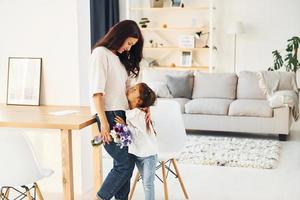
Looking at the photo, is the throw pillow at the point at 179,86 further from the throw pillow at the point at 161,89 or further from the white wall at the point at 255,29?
the white wall at the point at 255,29

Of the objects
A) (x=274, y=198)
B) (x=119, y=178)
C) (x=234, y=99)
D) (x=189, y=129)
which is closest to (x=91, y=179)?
(x=119, y=178)

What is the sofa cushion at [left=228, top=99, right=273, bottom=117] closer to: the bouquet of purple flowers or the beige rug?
the beige rug

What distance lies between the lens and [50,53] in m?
3.82

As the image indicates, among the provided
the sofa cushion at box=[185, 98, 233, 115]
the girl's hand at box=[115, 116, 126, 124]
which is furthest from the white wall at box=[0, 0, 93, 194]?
the sofa cushion at box=[185, 98, 233, 115]

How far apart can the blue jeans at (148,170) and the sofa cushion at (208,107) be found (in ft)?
9.28

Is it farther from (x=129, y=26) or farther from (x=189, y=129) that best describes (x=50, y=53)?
(x=189, y=129)

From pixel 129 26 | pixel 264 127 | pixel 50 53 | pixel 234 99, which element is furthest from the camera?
pixel 234 99

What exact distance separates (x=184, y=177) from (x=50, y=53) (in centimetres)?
170

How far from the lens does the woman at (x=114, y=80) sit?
3059 mm

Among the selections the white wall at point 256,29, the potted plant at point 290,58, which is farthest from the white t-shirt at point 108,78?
the white wall at point 256,29

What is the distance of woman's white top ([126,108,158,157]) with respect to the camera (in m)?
3.18

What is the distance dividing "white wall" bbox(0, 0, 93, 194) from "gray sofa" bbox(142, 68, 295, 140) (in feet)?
8.19

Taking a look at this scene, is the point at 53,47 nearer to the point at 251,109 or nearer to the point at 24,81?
the point at 24,81

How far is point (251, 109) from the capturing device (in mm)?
5965
